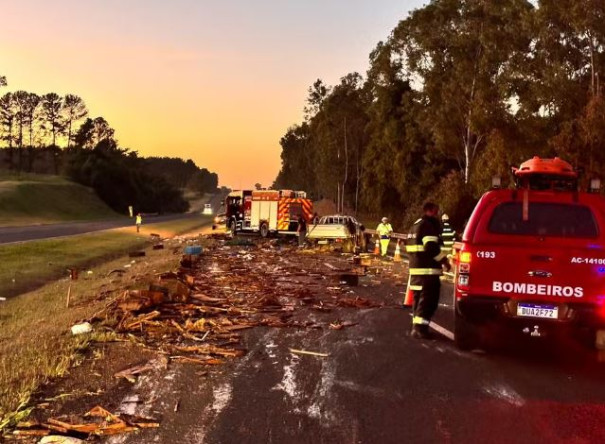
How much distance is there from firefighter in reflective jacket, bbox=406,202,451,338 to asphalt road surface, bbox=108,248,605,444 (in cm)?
39

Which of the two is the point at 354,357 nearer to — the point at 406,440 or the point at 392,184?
the point at 406,440

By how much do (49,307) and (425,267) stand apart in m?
10.3

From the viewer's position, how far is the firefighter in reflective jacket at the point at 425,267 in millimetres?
8516

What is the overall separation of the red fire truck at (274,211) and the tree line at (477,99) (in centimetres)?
987

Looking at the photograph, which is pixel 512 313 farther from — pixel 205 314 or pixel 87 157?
pixel 87 157

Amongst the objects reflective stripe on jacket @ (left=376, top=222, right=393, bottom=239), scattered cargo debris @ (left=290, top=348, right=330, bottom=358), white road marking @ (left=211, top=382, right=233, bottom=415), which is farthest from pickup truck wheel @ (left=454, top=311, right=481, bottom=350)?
reflective stripe on jacket @ (left=376, top=222, right=393, bottom=239)

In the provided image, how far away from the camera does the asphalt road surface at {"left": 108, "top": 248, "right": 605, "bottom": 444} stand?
481 cm

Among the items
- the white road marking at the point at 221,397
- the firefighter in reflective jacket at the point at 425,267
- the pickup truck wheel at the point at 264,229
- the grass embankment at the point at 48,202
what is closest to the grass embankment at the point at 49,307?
the white road marking at the point at 221,397

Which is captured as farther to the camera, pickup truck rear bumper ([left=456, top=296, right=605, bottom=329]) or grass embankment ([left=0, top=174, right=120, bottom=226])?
grass embankment ([left=0, top=174, right=120, bottom=226])

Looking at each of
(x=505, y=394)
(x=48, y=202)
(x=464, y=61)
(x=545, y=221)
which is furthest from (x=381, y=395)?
(x=48, y=202)

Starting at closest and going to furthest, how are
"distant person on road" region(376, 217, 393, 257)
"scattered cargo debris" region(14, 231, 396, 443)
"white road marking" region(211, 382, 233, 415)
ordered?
1. "scattered cargo debris" region(14, 231, 396, 443)
2. "white road marking" region(211, 382, 233, 415)
3. "distant person on road" region(376, 217, 393, 257)

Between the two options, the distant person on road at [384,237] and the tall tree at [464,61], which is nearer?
the distant person on road at [384,237]

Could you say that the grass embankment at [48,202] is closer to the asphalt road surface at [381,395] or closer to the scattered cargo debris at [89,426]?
the asphalt road surface at [381,395]

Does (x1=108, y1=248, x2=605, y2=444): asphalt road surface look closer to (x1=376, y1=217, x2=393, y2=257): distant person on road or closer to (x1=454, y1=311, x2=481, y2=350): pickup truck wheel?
(x1=454, y1=311, x2=481, y2=350): pickup truck wheel
